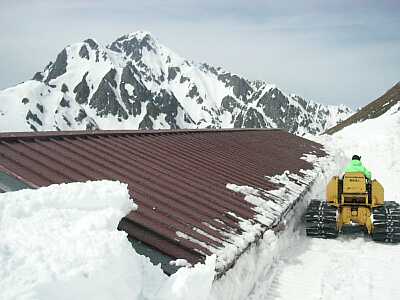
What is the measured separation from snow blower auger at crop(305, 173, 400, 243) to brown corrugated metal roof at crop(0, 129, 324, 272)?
4.79ft

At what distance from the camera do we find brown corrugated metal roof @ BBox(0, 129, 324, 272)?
6.39 meters

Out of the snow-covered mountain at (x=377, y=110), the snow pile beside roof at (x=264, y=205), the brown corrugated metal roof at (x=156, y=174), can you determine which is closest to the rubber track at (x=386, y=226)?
the snow pile beside roof at (x=264, y=205)

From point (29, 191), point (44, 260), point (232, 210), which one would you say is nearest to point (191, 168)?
point (232, 210)

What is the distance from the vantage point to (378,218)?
1042cm

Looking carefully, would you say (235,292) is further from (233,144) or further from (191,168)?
(233,144)

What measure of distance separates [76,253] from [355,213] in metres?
8.13

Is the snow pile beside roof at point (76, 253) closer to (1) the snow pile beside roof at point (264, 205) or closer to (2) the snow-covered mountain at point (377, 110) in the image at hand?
(1) the snow pile beside roof at point (264, 205)

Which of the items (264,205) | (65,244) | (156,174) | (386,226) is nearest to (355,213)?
(386,226)

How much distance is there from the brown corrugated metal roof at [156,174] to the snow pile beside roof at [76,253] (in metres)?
1.17

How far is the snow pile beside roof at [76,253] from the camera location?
3.43 meters

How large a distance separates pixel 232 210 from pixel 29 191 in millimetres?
4112

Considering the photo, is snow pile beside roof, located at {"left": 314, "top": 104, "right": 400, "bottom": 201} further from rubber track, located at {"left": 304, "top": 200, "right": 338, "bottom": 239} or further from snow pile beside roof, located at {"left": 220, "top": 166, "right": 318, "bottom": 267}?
rubber track, located at {"left": 304, "top": 200, "right": 338, "bottom": 239}

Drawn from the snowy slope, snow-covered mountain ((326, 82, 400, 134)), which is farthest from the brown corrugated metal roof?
snow-covered mountain ((326, 82, 400, 134))

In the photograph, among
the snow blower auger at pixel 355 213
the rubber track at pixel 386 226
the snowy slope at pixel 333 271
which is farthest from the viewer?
the snow blower auger at pixel 355 213
